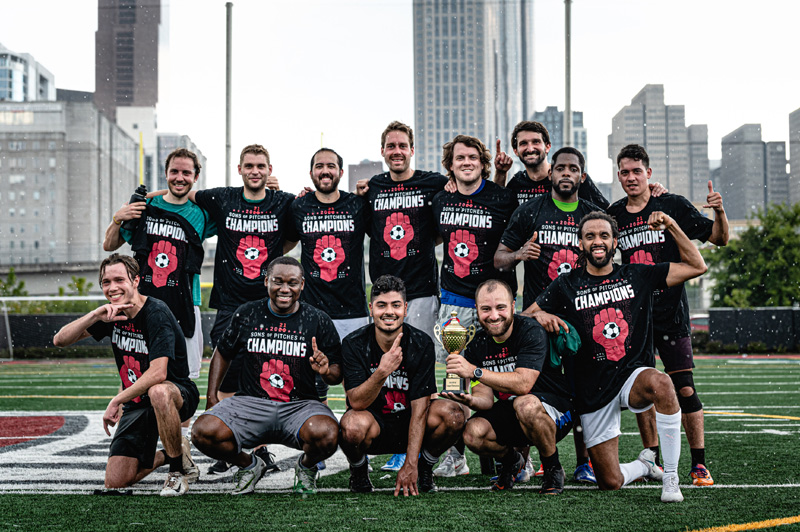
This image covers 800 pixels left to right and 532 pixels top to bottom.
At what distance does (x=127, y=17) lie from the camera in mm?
137750

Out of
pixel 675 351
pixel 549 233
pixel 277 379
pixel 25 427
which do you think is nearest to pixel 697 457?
pixel 675 351

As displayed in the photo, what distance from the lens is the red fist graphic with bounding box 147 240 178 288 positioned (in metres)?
4.77

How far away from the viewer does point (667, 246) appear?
441 centimetres

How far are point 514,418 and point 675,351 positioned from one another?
120 centimetres

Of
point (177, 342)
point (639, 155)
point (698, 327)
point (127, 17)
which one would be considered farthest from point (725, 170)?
point (127, 17)

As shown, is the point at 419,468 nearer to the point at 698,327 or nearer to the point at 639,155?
the point at 639,155

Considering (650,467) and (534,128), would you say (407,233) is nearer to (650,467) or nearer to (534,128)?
(534,128)

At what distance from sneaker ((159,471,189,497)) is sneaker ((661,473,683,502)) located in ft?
7.91

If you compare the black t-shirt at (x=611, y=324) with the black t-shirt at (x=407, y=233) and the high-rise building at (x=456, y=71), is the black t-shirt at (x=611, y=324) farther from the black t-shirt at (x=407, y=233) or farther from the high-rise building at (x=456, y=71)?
the high-rise building at (x=456, y=71)

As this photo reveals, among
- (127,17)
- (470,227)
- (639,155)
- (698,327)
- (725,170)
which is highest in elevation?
(127,17)

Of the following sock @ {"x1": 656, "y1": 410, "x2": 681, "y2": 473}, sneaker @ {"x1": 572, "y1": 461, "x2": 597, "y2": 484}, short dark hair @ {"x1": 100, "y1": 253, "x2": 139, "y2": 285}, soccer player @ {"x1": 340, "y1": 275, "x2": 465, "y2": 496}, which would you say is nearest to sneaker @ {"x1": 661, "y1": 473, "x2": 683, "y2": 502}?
sock @ {"x1": 656, "y1": 410, "x2": 681, "y2": 473}

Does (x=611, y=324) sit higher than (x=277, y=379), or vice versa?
(x=611, y=324)

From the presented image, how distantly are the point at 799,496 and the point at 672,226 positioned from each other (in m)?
1.47

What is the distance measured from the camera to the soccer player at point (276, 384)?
3719 mm
